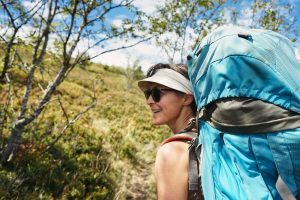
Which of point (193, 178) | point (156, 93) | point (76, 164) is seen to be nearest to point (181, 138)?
point (193, 178)

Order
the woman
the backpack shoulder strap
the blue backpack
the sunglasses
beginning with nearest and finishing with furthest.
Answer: the blue backpack
the backpack shoulder strap
the woman
the sunglasses

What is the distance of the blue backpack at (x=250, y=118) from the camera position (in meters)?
1.37

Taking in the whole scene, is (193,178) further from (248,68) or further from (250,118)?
(248,68)

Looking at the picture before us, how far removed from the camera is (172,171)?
178 cm

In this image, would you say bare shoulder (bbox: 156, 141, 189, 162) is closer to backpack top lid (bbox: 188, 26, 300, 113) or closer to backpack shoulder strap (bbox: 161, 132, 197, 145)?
backpack shoulder strap (bbox: 161, 132, 197, 145)

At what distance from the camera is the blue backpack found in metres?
1.37

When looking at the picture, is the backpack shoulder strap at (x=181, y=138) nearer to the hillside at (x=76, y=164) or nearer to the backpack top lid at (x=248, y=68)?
the backpack top lid at (x=248, y=68)

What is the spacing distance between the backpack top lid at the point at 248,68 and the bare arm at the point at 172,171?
33 cm

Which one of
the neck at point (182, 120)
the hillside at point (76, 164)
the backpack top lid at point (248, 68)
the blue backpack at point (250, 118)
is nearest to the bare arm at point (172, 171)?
the blue backpack at point (250, 118)

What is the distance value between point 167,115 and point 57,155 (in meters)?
6.89

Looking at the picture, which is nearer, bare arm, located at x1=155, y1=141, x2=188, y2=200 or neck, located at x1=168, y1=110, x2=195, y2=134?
bare arm, located at x1=155, y1=141, x2=188, y2=200

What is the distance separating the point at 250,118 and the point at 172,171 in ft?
1.96

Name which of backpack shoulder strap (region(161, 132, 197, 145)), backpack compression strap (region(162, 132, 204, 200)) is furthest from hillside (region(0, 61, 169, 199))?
backpack compression strap (region(162, 132, 204, 200))

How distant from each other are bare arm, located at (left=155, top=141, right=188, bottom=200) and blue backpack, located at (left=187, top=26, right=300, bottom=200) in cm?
21
